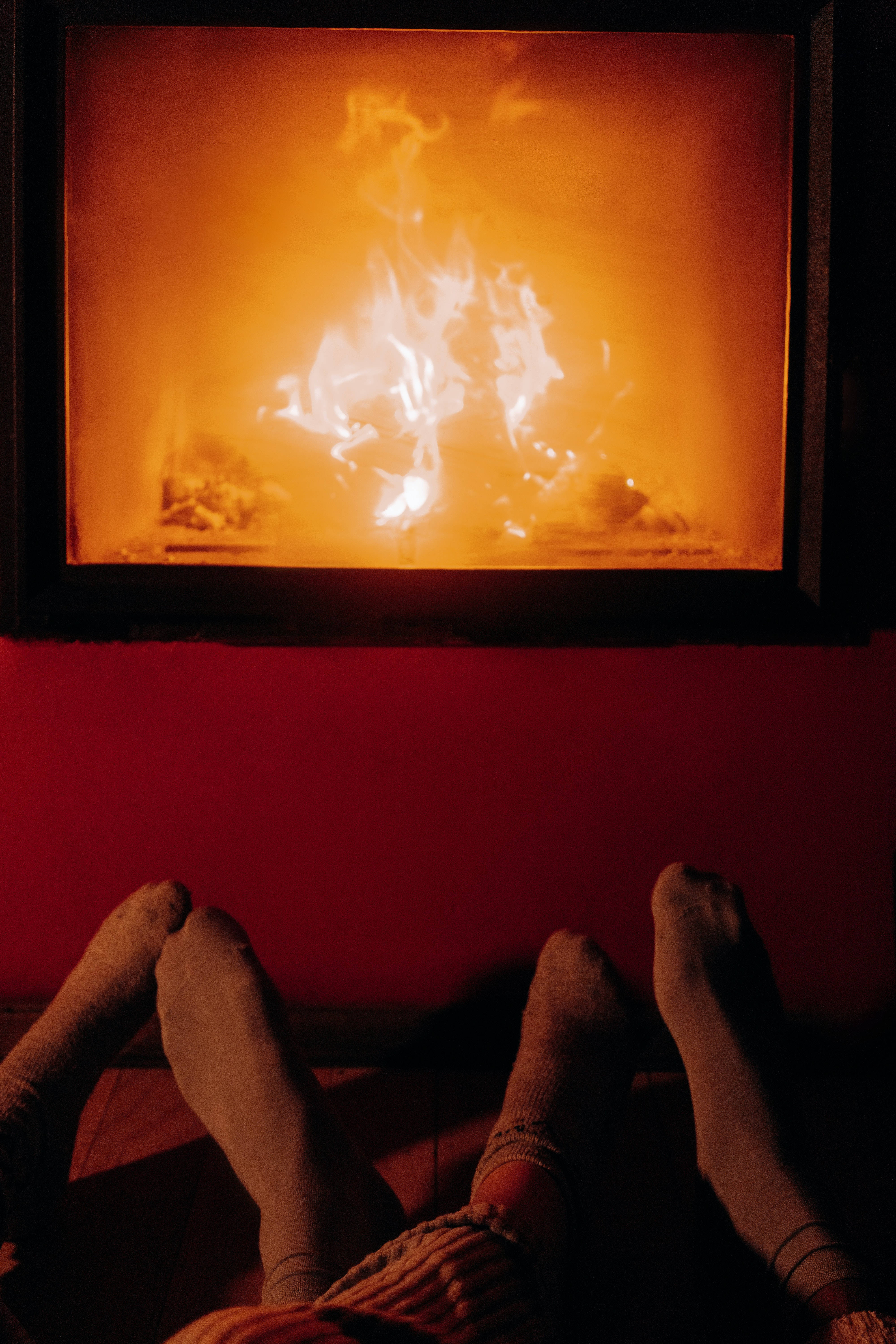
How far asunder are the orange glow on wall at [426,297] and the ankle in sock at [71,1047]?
0.44 meters

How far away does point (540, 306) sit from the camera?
3.42ft

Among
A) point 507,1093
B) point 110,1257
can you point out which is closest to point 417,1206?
point 507,1093

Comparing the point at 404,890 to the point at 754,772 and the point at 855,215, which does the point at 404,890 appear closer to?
the point at 754,772

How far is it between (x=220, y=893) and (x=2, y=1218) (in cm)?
39

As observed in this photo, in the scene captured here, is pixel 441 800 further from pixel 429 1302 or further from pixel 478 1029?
pixel 429 1302

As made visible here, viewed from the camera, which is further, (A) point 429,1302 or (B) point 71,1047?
(B) point 71,1047

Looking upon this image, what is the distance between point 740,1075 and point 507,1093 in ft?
0.85

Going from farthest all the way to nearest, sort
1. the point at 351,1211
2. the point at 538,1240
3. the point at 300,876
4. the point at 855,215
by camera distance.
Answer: the point at 300,876
the point at 855,215
the point at 351,1211
the point at 538,1240

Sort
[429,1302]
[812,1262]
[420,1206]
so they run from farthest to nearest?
[420,1206]
[812,1262]
[429,1302]

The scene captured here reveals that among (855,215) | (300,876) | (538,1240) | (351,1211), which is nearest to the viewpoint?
(538,1240)

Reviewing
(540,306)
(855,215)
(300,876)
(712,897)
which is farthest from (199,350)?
(712,897)

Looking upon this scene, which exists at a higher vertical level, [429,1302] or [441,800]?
[441,800]

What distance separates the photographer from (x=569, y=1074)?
0.96 m

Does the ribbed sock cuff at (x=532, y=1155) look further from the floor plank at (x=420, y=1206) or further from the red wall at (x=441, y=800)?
the red wall at (x=441, y=800)
